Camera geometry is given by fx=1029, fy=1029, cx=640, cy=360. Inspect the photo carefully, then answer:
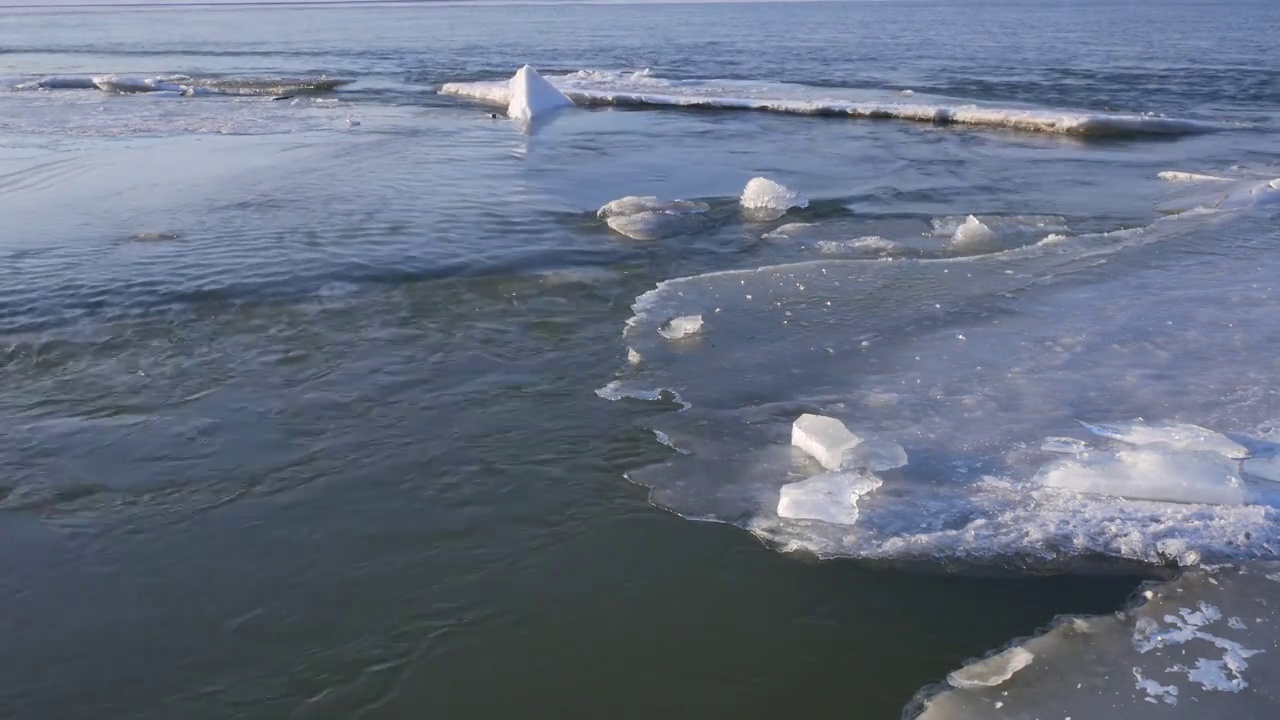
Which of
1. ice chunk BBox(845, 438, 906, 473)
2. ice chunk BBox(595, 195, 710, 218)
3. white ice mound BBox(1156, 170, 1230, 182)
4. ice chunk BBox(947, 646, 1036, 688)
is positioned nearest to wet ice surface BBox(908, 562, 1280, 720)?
ice chunk BBox(947, 646, 1036, 688)

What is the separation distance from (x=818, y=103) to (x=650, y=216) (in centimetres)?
1040

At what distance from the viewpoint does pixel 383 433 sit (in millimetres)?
5219

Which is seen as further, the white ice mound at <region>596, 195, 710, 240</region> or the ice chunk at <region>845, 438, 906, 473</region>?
→ the white ice mound at <region>596, 195, 710, 240</region>

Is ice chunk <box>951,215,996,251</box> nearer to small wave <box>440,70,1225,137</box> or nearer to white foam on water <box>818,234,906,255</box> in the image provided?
white foam on water <box>818,234,906,255</box>

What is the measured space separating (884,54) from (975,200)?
24.3m

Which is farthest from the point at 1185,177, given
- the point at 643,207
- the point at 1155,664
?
the point at 1155,664

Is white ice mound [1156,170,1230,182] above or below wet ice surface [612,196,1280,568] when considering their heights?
above

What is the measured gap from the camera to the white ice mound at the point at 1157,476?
178 inches

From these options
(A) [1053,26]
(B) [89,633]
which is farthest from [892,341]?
(A) [1053,26]

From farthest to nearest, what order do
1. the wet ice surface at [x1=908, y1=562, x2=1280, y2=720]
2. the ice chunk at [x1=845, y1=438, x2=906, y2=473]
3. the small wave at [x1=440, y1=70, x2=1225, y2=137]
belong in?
the small wave at [x1=440, y1=70, x2=1225, y2=137] < the ice chunk at [x1=845, y1=438, x2=906, y2=473] < the wet ice surface at [x1=908, y1=562, x2=1280, y2=720]

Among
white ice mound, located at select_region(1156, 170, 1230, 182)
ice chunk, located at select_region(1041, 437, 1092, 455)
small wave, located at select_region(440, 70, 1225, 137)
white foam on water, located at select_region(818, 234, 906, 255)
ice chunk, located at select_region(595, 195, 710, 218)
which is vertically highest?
small wave, located at select_region(440, 70, 1225, 137)

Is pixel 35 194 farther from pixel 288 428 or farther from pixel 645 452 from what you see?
pixel 645 452

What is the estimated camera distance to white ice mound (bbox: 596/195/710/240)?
9203mm

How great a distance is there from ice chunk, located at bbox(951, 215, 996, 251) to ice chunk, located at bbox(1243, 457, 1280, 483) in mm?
4122
